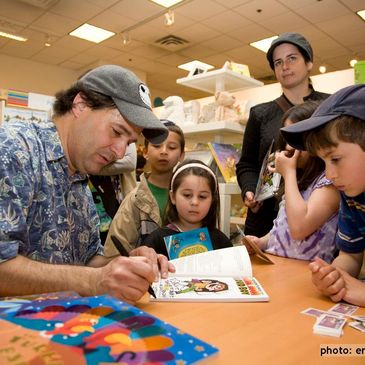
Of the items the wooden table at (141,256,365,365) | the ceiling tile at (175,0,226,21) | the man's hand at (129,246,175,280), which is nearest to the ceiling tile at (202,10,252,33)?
the ceiling tile at (175,0,226,21)

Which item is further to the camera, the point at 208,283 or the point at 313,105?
the point at 313,105

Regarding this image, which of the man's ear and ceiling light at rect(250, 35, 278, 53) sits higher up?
ceiling light at rect(250, 35, 278, 53)

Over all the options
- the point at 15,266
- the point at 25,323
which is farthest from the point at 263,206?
the point at 25,323

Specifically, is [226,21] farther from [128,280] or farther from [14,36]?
[128,280]

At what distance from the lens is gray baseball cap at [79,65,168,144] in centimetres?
108

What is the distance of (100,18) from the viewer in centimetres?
567

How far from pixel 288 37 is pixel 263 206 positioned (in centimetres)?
91

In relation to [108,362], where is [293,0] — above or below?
above

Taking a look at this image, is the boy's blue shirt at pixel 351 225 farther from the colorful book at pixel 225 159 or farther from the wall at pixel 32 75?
the wall at pixel 32 75

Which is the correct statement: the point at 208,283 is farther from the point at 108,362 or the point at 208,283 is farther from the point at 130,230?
the point at 130,230

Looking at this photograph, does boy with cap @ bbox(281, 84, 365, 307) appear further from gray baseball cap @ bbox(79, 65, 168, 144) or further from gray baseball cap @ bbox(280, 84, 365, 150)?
gray baseball cap @ bbox(79, 65, 168, 144)

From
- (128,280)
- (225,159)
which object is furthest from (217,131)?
(128,280)

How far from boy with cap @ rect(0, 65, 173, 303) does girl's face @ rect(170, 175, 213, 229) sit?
1.53 ft

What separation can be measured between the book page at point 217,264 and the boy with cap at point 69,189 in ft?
0.27
